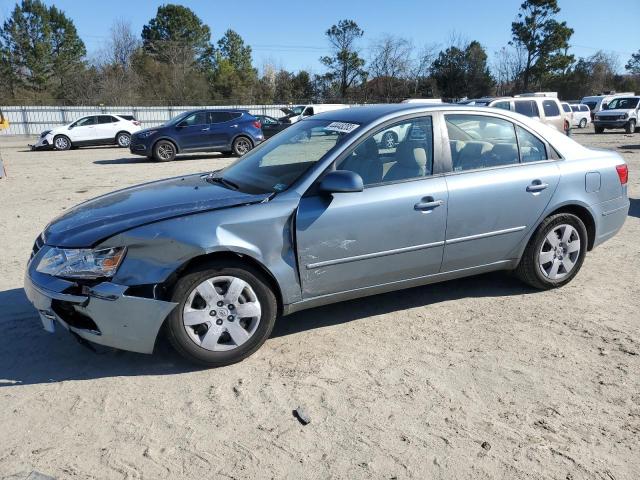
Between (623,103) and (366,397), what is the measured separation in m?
30.0

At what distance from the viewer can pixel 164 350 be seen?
3756 millimetres

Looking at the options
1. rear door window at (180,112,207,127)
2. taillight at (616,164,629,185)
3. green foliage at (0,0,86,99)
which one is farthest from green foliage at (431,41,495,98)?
taillight at (616,164,629,185)

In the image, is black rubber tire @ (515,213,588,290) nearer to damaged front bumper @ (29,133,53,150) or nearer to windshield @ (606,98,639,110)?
damaged front bumper @ (29,133,53,150)

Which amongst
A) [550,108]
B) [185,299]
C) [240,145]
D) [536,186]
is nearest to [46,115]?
[240,145]

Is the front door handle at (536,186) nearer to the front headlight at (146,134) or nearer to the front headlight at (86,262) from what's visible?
the front headlight at (86,262)

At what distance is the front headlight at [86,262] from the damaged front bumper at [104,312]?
6 cm

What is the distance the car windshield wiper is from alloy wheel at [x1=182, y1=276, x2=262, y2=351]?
2.92 feet

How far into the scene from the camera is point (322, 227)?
3609 mm

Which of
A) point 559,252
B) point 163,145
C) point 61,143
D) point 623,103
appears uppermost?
point 623,103

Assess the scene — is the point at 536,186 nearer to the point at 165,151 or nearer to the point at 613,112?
the point at 165,151

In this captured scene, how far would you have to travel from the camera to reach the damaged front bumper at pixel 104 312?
10.5ft

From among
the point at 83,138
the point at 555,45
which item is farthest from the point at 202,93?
the point at 555,45

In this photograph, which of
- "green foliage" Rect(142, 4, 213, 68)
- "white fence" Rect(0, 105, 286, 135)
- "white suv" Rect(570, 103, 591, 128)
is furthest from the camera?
"green foliage" Rect(142, 4, 213, 68)

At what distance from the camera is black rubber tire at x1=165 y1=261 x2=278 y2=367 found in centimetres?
330
